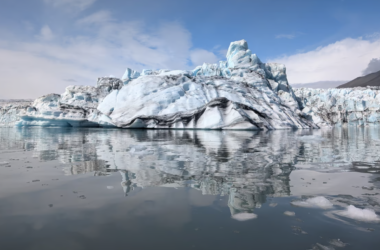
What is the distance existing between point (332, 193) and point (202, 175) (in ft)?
6.48

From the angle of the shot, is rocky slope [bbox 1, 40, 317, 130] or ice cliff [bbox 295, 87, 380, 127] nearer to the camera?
rocky slope [bbox 1, 40, 317, 130]

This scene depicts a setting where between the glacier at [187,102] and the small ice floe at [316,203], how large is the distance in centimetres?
2107

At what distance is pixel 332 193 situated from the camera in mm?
3301

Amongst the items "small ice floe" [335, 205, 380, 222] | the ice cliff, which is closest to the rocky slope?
the ice cliff

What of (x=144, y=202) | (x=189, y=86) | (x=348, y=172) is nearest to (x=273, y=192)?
(x=144, y=202)

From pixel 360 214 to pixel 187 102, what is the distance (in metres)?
25.1

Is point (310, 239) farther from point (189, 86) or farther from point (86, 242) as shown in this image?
point (189, 86)

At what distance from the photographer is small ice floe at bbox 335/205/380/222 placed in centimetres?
242

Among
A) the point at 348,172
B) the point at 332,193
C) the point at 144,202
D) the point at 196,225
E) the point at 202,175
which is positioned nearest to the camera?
the point at 196,225

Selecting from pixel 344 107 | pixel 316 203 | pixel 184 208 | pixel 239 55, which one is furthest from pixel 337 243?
pixel 344 107

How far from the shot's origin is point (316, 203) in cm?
286

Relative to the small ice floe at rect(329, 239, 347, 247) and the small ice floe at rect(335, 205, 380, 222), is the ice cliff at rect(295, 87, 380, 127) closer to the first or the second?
the small ice floe at rect(335, 205, 380, 222)

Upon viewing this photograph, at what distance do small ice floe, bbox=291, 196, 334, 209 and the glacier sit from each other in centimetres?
2107

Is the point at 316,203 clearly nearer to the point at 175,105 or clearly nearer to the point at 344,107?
the point at 175,105
